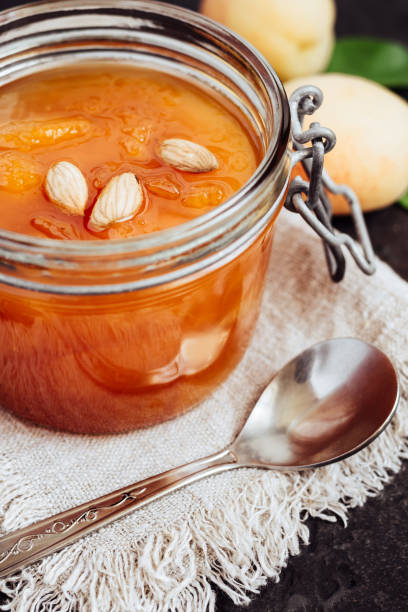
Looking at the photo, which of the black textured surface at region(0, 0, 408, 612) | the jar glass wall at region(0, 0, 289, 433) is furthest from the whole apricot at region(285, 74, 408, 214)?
the black textured surface at region(0, 0, 408, 612)

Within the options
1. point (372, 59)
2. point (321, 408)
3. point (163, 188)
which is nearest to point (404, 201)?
point (372, 59)

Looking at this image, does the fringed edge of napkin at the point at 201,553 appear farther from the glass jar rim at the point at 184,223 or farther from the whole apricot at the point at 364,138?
the whole apricot at the point at 364,138

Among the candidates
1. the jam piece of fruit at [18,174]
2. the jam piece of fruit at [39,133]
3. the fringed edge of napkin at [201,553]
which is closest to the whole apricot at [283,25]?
the jam piece of fruit at [39,133]

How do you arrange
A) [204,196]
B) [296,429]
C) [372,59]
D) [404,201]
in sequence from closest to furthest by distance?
1. [204,196]
2. [296,429]
3. [404,201]
4. [372,59]

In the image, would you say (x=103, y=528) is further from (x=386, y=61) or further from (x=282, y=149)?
(x=386, y=61)

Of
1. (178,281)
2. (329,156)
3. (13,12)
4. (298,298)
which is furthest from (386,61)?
(178,281)

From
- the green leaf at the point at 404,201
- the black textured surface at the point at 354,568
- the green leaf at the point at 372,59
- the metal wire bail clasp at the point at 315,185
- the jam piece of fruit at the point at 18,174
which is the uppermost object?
the jam piece of fruit at the point at 18,174

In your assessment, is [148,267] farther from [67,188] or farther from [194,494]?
[194,494]

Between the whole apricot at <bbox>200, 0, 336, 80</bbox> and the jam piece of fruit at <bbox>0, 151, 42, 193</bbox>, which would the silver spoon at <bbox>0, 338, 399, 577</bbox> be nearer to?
the jam piece of fruit at <bbox>0, 151, 42, 193</bbox>
